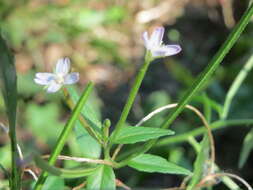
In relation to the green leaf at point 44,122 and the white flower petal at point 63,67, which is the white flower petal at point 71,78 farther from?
the green leaf at point 44,122

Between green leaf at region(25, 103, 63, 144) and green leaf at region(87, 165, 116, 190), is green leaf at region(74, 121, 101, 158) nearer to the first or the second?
green leaf at region(87, 165, 116, 190)

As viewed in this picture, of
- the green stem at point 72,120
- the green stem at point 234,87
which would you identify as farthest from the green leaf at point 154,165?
the green stem at point 234,87

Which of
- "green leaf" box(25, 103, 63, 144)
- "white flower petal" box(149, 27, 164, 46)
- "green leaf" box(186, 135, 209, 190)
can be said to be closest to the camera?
"white flower petal" box(149, 27, 164, 46)

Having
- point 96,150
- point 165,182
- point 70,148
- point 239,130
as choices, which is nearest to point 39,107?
point 70,148

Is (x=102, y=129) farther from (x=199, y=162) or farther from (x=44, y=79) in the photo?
(x=199, y=162)

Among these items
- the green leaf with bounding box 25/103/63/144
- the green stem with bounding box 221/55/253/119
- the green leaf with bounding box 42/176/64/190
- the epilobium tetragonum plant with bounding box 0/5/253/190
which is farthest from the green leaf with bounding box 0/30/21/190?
the green leaf with bounding box 25/103/63/144

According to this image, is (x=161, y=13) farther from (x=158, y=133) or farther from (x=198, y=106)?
(x=158, y=133)

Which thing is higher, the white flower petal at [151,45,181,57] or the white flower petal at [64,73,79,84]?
the white flower petal at [151,45,181,57]
